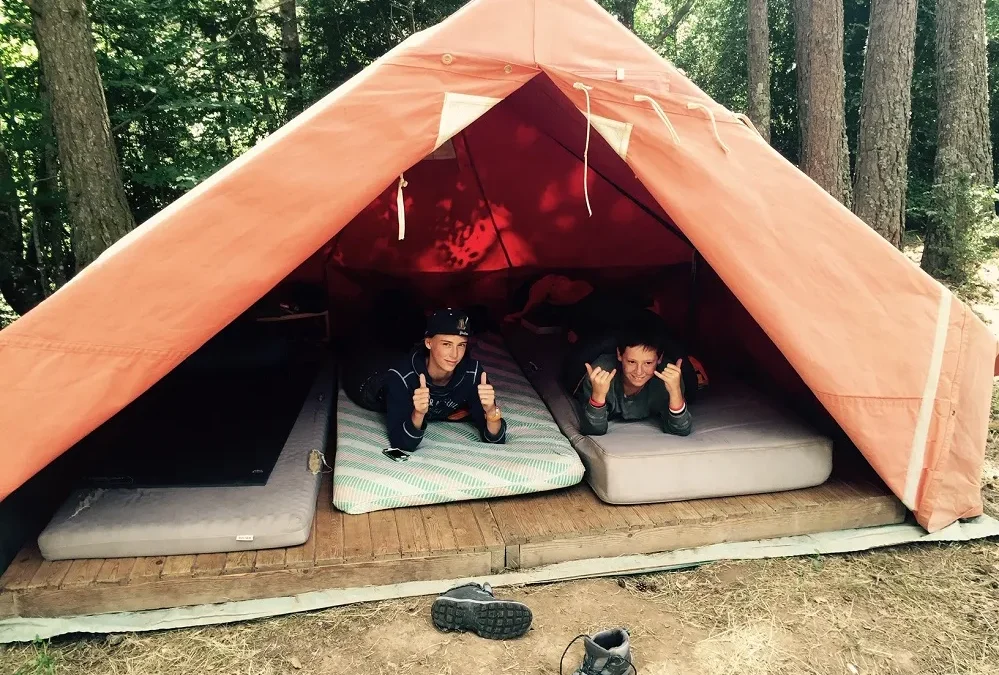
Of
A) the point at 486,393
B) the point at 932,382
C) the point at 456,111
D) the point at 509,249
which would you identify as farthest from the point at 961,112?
the point at 456,111

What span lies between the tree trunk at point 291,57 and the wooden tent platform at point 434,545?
5165 mm

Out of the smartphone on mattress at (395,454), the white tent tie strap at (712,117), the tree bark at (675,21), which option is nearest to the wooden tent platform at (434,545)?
the smartphone on mattress at (395,454)

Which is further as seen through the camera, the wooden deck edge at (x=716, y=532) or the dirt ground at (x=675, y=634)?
the wooden deck edge at (x=716, y=532)

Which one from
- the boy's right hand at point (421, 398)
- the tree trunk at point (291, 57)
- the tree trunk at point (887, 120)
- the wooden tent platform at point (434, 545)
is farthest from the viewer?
the tree trunk at point (291, 57)

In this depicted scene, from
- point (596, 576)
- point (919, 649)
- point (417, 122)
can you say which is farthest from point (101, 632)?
point (919, 649)

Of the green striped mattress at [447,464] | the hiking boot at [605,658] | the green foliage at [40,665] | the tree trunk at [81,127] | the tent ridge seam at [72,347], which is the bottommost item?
the green foliage at [40,665]

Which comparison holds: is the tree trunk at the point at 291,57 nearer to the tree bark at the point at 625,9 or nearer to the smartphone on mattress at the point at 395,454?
the smartphone on mattress at the point at 395,454

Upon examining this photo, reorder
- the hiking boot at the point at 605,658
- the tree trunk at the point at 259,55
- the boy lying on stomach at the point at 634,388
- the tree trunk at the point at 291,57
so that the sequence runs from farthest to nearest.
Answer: the tree trunk at the point at 291,57, the tree trunk at the point at 259,55, the boy lying on stomach at the point at 634,388, the hiking boot at the point at 605,658

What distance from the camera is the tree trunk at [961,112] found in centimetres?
627

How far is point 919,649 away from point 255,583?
2040mm

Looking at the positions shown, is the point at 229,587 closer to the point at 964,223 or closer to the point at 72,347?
the point at 72,347

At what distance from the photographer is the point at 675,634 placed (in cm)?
205

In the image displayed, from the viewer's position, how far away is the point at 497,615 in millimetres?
2000

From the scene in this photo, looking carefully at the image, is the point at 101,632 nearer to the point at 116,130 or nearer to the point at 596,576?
the point at 596,576
